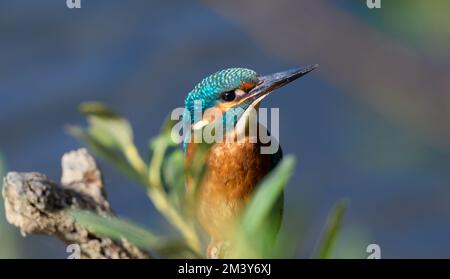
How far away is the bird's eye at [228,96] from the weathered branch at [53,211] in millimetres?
522

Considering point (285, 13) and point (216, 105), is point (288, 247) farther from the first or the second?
point (216, 105)

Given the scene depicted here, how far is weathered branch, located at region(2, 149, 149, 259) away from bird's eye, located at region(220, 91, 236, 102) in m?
0.52

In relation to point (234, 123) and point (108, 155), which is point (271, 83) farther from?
point (108, 155)

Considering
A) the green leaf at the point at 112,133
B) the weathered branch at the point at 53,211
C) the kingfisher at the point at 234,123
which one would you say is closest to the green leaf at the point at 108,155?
the green leaf at the point at 112,133

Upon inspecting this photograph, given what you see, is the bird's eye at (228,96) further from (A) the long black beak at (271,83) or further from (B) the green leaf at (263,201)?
(B) the green leaf at (263,201)

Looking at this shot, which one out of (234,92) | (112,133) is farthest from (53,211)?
(234,92)

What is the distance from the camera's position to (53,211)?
127 centimetres

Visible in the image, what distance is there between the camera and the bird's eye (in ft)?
6.21

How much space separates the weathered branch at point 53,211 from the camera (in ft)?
3.95
